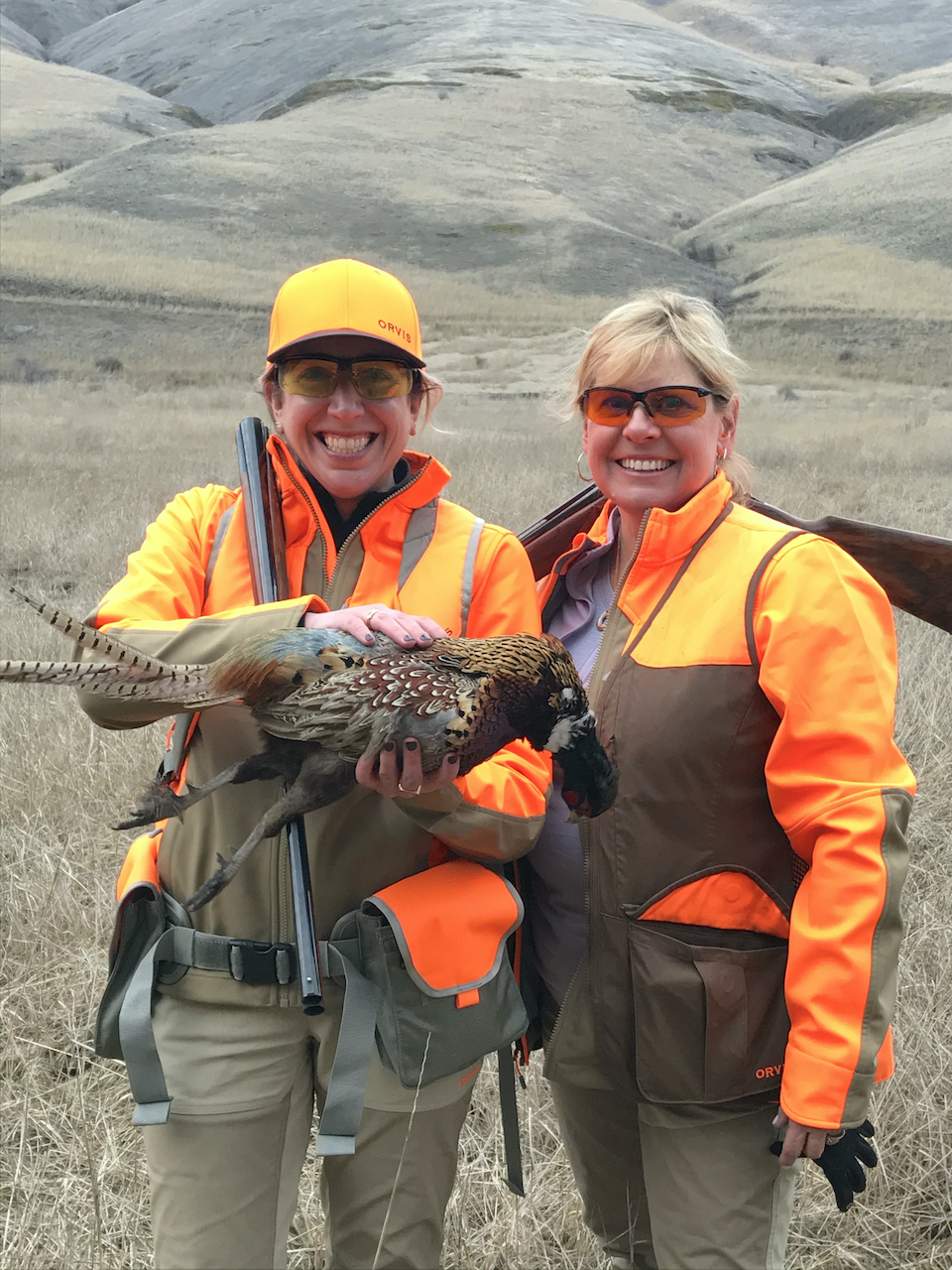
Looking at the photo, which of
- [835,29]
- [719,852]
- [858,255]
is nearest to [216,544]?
[719,852]

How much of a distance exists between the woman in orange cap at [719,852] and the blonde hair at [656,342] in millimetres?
10

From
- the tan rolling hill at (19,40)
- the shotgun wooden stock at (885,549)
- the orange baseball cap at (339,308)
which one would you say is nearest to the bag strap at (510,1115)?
the shotgun wooden stock at (885,549)

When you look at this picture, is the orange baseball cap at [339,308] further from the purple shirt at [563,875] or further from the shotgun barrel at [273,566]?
the purple shirt at [563,875]

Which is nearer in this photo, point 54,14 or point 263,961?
point 263,961

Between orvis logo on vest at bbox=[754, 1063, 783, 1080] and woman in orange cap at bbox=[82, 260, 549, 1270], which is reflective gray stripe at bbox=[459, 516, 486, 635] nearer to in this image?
woman in orange cap at bbox=[82, 260, 549, 1270]

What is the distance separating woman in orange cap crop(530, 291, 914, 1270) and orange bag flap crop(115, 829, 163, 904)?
36.1 inches

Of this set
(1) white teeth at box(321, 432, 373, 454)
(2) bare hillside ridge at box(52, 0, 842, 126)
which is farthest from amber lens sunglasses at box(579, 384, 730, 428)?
(2) bare hillside ridge at box(52, 0, 842, 126)

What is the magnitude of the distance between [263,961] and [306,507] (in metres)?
1.02

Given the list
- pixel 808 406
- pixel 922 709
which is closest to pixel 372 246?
pixel 808 406

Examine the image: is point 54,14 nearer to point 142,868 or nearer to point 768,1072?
point 142,868

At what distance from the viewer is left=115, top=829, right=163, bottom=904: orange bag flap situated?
2.06m

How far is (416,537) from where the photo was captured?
2.21 meters

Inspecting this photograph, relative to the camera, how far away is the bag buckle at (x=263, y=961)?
1.94m

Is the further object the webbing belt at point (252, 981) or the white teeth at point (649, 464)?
the white teeth at point (649, 464)
